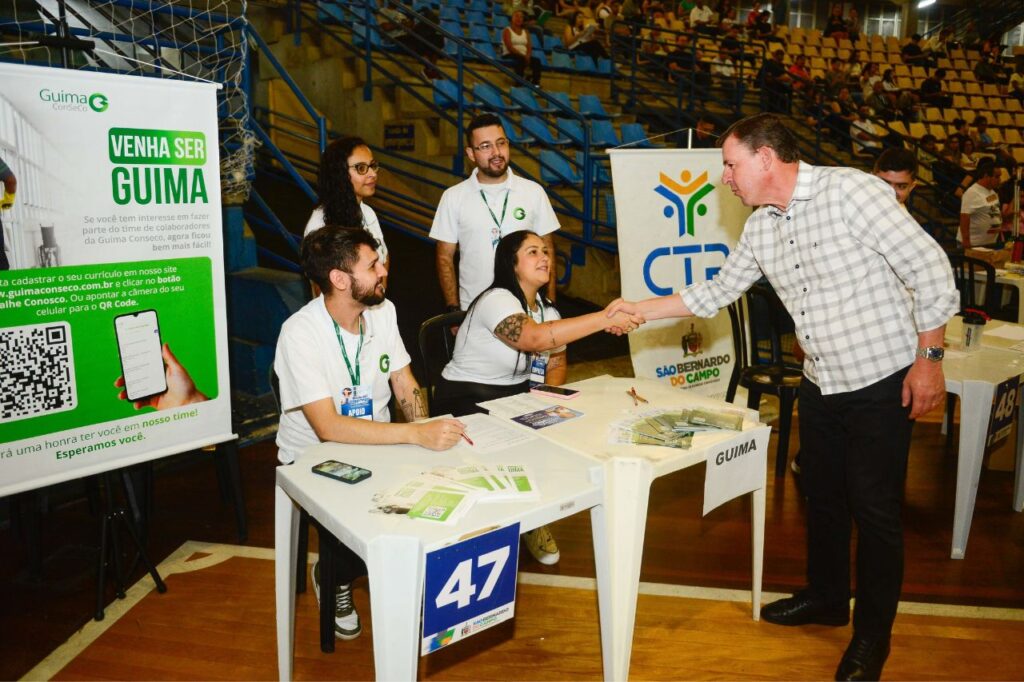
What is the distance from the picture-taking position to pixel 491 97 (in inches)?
270

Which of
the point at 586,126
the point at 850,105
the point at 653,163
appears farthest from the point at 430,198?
the point at 850,105

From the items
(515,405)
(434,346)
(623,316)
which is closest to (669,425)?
(515,405)

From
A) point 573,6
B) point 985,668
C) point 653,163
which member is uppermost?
point 573,6

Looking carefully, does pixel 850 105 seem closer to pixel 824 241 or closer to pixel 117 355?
pixel 824 241

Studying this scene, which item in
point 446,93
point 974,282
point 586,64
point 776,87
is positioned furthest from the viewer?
point 776,87

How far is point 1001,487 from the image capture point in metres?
3.51

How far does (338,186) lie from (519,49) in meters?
4.81

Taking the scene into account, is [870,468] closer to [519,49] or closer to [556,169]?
[556,169]

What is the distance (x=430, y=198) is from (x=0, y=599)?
4.59 metres

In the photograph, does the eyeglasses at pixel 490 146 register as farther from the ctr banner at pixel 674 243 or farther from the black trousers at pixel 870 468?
the black trousers at pixel 870 468

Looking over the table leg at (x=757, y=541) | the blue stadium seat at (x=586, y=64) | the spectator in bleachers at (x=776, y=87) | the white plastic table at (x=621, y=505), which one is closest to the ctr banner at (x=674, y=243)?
the table leg at (x=757, y=541)

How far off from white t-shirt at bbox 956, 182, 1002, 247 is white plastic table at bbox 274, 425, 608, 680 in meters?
5.95

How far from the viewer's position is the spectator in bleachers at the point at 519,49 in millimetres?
7363

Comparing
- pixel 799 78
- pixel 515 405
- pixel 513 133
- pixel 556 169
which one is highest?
pixel 799 78
